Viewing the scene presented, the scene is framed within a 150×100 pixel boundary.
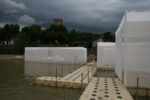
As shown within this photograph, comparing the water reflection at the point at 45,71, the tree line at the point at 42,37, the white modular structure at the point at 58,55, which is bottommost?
the water reflection at the point at 45,71

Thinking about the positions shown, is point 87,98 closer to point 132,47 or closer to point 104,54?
point 132,47

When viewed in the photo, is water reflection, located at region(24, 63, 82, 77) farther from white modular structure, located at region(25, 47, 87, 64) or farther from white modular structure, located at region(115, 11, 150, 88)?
white modular structure, located at region(115, 11, 150, 88)

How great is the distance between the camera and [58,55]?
70.3ft

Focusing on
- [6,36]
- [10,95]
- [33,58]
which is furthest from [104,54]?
[6,36]

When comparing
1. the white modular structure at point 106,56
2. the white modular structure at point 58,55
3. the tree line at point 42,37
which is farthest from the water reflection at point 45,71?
the tree line at point 42,37

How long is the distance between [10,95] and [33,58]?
1605 centimetres

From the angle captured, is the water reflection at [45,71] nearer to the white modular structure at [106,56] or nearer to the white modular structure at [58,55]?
the white modular structure at [106,56]

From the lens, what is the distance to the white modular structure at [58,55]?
20.7 m

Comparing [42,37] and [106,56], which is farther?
[42,37]

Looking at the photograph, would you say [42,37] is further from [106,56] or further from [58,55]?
[106,56]

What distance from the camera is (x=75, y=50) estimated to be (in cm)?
2072

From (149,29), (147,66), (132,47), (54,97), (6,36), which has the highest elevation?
(6,36)

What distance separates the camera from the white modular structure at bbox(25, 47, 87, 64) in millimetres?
20703

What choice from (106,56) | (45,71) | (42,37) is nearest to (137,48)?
(106,56)
